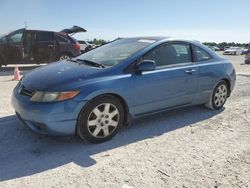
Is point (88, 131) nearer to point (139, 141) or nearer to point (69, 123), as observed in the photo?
point (69, 123)

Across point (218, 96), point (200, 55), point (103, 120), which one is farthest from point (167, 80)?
point (218, 96)

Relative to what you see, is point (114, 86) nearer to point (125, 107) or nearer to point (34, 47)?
point (125, 107)

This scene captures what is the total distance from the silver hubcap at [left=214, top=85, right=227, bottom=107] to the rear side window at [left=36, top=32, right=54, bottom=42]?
9.28m

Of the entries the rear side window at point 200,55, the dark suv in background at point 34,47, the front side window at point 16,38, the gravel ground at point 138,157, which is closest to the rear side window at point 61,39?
the dark suv in background at point 34,47

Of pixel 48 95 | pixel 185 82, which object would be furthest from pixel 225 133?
pixel 48 95

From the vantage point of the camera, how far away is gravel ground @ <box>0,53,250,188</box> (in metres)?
3.27

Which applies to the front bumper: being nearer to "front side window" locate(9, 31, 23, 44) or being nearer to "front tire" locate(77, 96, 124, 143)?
"front tire" locate(77, 96, 124, 143)

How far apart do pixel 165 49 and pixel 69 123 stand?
2.15 metres

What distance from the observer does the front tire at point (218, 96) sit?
5.99 m

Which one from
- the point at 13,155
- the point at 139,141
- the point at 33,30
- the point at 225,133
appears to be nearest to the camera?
→ the point at 13,155

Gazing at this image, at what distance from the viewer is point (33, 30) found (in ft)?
43.2

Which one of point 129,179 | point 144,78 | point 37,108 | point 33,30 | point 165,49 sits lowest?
point 129,179

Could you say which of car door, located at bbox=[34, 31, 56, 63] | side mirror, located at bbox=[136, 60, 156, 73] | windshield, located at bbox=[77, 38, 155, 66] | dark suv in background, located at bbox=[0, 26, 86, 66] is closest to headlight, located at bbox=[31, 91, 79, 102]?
windshield, located at bbox=[77, 38, 155, 66]

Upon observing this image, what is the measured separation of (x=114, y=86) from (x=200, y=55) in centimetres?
224
